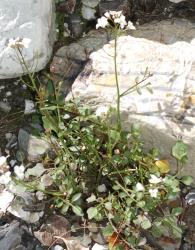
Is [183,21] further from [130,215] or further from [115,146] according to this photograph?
[130,215]

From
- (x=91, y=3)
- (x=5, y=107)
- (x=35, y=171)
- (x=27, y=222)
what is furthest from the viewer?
(x=91, y=3)

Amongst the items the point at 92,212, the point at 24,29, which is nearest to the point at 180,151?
the point at 92,212

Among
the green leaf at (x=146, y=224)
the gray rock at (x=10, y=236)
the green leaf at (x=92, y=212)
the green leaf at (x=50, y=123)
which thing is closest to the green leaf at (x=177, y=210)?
the green leaf at (x=146, y=224)

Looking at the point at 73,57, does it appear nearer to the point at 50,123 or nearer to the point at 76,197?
the point at 50,123

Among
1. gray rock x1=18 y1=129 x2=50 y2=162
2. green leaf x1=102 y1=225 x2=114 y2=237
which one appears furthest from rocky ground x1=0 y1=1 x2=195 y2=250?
green leaf x1=102 y1=225 x2=114 y2=237

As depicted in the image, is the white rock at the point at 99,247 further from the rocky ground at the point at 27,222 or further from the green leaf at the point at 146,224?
the green leaf at the point at 146,224

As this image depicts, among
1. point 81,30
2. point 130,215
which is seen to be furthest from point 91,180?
point 81,30
